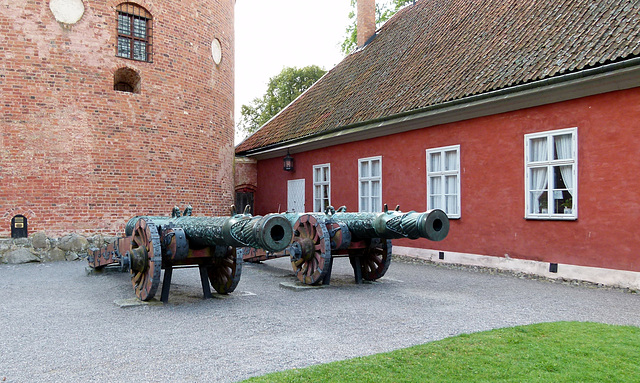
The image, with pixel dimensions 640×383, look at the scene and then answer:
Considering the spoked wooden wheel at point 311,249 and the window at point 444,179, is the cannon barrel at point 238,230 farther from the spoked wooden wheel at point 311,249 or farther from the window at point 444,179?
the window at point 444,179

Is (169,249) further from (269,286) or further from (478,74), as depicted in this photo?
(478,74)

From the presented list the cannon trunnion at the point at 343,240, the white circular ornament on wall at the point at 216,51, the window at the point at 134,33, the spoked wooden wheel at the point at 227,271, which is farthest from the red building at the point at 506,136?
the spoked wooden wheel at the point at 227,271

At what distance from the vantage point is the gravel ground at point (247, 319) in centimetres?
440

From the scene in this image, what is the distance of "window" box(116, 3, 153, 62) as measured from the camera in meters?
13.3

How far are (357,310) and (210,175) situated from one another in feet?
31.1

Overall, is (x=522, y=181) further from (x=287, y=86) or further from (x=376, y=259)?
(x=287, y=86)

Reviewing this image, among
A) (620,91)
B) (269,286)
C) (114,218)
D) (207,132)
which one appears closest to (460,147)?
(620,91)

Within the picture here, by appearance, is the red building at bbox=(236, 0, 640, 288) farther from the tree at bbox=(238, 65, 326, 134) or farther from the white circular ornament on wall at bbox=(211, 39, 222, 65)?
the tree at bbox=(238, 65, 326, 134)

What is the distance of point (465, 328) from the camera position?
220 inches

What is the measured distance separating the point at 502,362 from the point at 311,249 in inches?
172

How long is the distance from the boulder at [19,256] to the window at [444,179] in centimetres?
889

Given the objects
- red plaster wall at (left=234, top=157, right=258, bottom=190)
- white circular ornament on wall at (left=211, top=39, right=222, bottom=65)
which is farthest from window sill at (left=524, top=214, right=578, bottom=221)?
red plaster wall at (left=234, top=157, right=258, bottom=190)

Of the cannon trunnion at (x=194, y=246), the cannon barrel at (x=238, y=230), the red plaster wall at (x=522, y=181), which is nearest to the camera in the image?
the cannon barrel at (x=238, y=230)

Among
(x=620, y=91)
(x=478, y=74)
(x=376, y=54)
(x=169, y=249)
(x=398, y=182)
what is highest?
(x=376, y=54)
